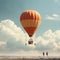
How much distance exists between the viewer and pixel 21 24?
8081 centimetres

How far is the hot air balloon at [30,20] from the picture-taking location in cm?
7869

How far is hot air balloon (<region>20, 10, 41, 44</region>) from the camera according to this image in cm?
7869

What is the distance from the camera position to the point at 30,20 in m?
78.9

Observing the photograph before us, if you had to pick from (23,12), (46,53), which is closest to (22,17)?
(23,12)

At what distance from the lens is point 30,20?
78.9 metres

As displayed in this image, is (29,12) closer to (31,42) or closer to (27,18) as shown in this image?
(27,18)

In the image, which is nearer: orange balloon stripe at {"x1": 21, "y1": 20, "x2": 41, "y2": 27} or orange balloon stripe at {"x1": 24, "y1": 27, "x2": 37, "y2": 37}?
orange balloon stripe at {"x1": 21, "y1": 20, "x2": 41, "y2": 27}

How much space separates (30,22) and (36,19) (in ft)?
6.68

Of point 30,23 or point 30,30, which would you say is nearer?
point 30,23

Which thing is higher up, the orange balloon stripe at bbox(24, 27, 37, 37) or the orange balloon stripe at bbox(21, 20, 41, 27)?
the orange balloon stripe at bbox(21, 20, 41, 27)

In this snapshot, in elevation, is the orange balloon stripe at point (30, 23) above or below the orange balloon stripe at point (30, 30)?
above

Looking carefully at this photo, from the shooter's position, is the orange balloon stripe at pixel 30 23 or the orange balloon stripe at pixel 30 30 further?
the orange balloon stripe at pixel 30 30

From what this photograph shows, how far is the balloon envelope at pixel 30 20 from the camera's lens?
258 feet

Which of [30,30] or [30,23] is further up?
[30,23]
